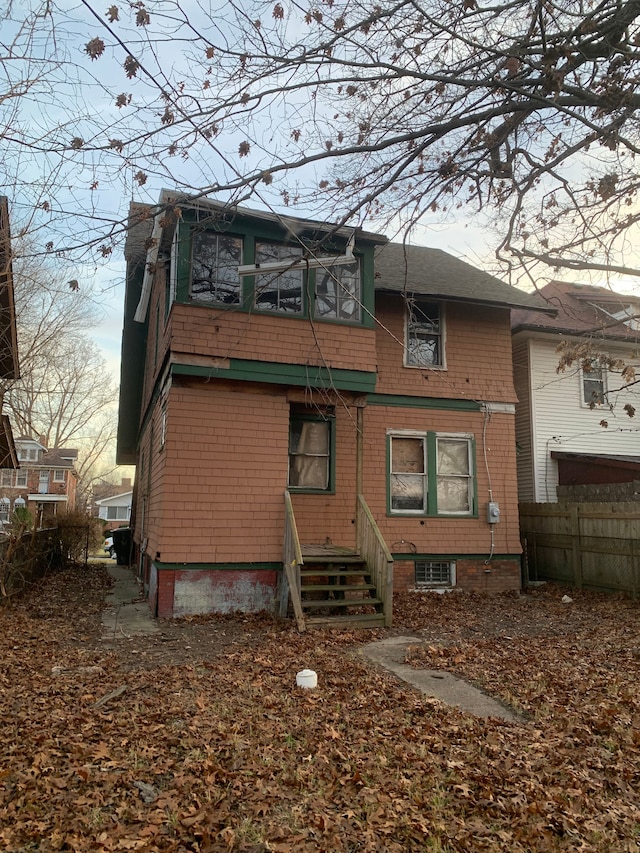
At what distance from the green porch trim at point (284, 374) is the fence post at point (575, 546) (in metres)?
5.31

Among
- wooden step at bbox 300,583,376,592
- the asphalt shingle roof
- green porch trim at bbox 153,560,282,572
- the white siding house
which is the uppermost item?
the asphalt shingle roof

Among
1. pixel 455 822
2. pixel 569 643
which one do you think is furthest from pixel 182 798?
pixel 569 643

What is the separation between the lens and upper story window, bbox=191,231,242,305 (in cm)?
1001

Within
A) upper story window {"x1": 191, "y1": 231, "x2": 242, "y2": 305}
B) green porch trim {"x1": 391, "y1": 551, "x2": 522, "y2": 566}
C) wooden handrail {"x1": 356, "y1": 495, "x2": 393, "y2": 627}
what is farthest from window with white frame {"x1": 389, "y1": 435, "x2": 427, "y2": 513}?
upper story window {"x1": 191, "y1": 231, "x2": 242, "y2": 305}

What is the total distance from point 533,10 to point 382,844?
7.45 meters

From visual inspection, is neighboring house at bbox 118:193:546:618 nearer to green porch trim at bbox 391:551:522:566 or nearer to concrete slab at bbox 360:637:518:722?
green porch trim at bbox 391:551:522:566

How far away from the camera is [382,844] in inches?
124

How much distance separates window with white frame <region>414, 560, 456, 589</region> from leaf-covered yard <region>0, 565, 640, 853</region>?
14.2 ft

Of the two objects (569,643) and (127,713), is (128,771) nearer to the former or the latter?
Result: (127,713)

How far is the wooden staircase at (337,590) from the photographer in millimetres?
8820

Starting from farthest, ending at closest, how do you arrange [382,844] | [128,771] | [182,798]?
[128,771], [182,798], [382,844]

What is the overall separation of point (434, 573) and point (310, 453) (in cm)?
351

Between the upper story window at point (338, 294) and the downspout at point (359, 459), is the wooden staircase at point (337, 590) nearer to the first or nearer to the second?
the downspout at point (359, 459)

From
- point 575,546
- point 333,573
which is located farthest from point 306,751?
point 575,546
